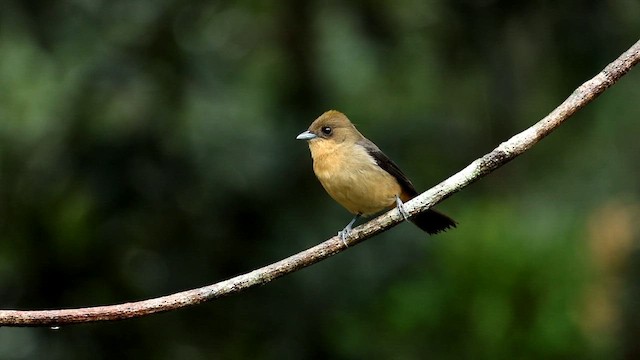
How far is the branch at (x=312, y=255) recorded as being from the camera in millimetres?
2449

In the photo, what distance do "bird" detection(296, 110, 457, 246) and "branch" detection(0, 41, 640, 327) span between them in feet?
4.85

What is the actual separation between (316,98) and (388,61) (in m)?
0.61

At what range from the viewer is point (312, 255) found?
8.66ft

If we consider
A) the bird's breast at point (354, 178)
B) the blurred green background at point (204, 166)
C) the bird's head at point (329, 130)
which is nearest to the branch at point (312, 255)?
the bird's breast at point (354, 178)

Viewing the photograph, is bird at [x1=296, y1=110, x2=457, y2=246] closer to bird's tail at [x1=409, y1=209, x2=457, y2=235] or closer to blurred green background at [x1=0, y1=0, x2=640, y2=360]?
bird's tail at [x1=409, y1=209, x2=457, y2=235]

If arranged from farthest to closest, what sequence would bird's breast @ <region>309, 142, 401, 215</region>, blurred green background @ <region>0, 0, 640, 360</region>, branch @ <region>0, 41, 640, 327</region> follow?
1. blurred green background @ <region>0, 0, 640, 360</region>
2. bird's breast @ <region>309, 142, 401, 215</region>
3. branch @ <region>0, 41, 640, 327</region>

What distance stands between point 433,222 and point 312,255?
1.76 m

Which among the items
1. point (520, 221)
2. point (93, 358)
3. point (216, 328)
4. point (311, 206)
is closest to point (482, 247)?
point (520, 221)

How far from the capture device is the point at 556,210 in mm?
5367

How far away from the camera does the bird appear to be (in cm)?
427

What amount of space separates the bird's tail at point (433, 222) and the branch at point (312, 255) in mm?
1495

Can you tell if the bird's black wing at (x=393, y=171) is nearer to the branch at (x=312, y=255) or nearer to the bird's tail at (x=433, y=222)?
the bird's tail at (x=433, y=222)

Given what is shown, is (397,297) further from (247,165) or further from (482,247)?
(247,165)

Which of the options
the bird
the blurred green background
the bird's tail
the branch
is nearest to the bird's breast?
the bird
